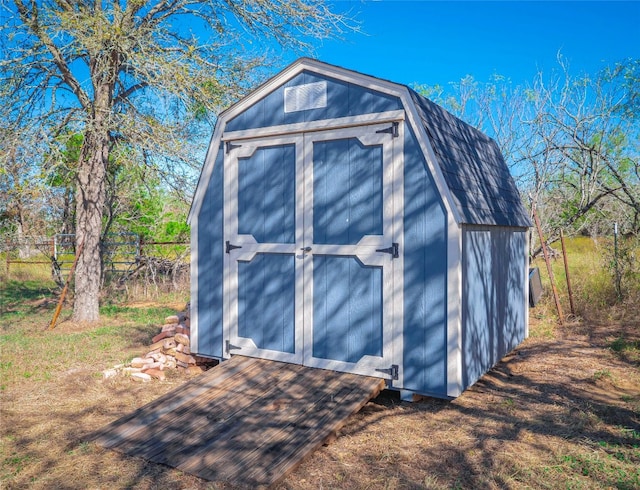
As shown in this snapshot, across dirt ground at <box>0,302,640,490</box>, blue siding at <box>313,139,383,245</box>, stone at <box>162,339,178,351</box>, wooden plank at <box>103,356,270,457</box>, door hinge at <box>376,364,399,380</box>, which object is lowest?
dirt ground at <box>0,302,640,490</box>

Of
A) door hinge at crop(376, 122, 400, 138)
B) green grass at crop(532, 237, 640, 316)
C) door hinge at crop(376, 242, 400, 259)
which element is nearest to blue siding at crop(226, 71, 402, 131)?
door hinge at crop(376, 122, 400, 138)

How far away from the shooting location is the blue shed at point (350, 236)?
4.32 m

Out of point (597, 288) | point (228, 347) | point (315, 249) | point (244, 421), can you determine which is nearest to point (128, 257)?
point (228, 347)

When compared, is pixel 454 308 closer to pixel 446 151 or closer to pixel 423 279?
pixel 423 279

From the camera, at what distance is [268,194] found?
16.9 ft

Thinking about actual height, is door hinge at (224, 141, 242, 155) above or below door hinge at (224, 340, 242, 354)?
above

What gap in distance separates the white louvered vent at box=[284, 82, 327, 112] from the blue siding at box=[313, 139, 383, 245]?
0.39m

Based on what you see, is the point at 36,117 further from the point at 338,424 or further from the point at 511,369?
the point at 511,369

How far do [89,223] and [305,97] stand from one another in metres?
5.86

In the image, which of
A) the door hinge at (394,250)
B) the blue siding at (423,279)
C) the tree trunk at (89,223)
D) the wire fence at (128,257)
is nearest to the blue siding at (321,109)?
the blue siding at (423,279)

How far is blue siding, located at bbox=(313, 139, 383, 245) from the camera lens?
459cm

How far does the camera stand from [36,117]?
8.51m

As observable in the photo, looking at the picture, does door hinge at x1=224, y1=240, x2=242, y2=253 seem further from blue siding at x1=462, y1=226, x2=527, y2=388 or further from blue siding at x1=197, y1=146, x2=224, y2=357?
blue siding at x1=462, y1=226, x2=527, y2=388

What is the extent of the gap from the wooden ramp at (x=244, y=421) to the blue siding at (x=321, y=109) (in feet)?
7.84
